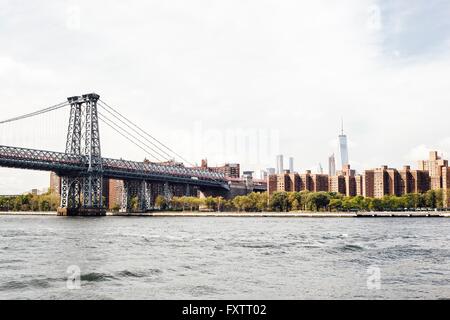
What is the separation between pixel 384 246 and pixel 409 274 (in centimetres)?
1413

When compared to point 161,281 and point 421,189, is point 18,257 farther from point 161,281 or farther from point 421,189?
point 421,189

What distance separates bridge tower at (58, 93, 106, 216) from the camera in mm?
110000

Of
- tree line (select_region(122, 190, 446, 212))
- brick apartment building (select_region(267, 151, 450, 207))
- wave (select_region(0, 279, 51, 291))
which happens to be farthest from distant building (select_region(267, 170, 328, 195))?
wave (select_region(0, 279, 51, 291))

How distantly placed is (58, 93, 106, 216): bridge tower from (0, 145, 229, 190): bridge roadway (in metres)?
1.46

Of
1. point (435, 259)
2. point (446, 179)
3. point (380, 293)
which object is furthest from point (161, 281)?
point (446, 179)

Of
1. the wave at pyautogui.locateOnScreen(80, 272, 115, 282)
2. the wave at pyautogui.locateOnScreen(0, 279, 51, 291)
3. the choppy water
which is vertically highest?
the wave at pyautogui.locateOnScreen(0, 279, 51, 291)

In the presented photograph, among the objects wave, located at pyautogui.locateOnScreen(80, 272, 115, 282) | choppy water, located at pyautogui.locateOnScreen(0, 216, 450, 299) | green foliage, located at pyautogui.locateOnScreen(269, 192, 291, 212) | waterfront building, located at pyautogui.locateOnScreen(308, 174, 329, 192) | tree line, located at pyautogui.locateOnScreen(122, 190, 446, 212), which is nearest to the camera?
choppy water, located at pyautogui.locateOnScreen(0, 216, 450, 299)

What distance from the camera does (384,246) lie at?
1388 inches

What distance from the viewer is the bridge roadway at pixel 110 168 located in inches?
3802

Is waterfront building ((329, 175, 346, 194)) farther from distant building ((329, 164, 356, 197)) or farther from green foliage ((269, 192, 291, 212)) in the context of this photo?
green foliage ((269, 192, 291, 212))

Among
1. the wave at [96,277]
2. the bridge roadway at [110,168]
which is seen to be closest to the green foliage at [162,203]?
the bridge roadway at [110,168]

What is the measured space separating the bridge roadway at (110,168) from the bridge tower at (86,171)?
1460 millimetres

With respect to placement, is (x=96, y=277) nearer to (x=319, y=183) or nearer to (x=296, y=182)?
(x=296, y=182)

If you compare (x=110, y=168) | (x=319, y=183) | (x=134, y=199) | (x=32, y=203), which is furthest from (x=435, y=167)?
(x=32, y=203)
